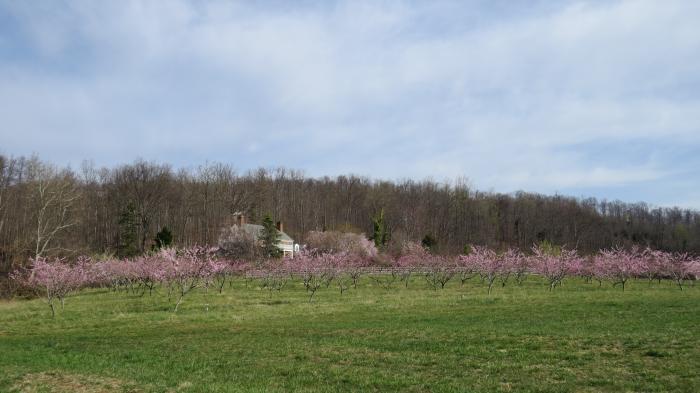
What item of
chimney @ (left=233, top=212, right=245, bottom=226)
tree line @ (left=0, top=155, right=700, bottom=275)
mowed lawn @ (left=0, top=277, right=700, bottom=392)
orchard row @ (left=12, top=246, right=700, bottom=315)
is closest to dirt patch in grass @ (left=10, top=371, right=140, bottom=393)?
mowed lawn @ (left=0, top=277, right=700, bottom=392)

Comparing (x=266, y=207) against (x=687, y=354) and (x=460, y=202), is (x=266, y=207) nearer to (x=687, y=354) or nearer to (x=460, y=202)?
(x=460, y=202)

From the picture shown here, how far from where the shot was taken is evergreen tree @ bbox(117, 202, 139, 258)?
61156mm

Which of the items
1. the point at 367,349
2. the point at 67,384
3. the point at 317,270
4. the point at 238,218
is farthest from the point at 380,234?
the point at 67,384

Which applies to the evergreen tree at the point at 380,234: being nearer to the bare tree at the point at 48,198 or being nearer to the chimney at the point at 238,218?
the chimney at the point at 238,218

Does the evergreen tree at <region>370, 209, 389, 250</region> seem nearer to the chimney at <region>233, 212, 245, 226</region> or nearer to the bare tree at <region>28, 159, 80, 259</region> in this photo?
the chimney at <region>233, 212, 245, 226</region>

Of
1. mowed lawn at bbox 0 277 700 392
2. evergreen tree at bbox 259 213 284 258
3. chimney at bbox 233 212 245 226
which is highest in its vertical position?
chimney at bbox 233 212 245 226

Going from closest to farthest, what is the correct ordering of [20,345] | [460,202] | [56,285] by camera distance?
[20,345] < [56,285] < [460,202]

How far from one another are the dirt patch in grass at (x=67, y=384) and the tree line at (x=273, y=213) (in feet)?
148

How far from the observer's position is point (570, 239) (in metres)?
121

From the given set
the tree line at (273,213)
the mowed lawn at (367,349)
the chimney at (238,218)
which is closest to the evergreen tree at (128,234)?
the tree line at (273,213)

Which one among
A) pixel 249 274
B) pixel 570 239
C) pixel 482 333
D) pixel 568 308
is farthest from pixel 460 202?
pixel 482 333

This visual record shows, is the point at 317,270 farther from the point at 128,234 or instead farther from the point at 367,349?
the point at 128,234

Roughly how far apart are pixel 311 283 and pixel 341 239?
3019 cm

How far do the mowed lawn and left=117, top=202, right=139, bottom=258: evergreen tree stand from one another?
3790 centimetres
